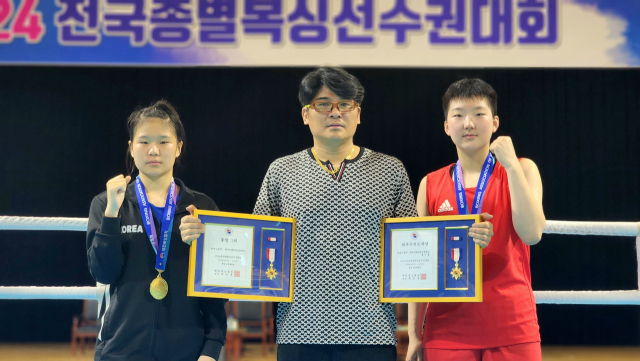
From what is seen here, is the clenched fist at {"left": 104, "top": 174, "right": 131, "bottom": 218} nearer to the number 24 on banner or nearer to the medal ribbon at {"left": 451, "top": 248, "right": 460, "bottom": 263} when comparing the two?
the medal ribbon at {"left": 451, "top": 248, "right": 460, "bottom": 263}

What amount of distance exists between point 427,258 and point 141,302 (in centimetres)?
92

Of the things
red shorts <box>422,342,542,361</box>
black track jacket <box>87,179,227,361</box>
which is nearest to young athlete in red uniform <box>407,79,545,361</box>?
red shorts <box>422,342,542,361</box>

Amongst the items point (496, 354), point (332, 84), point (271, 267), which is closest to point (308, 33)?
point (332, 84)

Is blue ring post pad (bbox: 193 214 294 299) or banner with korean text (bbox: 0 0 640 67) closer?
blue ring post pad (bbox: 193 214 294 299)

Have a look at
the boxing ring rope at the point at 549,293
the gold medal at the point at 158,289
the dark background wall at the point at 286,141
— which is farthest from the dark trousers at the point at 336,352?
the dark background wall at the point at 286,141

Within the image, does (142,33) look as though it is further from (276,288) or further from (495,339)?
(495,339)

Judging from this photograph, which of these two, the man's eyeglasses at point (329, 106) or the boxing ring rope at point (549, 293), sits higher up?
the man's eyeglasses at point (329, 106)

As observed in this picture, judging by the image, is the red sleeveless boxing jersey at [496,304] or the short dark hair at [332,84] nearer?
the red sleeveless boxing jersey at [496,304]

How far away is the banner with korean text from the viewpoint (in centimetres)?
488

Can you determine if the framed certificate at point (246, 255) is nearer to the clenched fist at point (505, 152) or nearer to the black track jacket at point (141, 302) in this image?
the black track jacket at point (141, 302)

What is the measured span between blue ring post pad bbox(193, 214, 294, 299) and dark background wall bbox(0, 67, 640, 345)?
16.8 ft

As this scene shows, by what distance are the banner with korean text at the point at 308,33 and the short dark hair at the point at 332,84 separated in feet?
9.71

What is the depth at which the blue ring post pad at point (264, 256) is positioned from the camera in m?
1.98

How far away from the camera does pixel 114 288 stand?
1966mm
